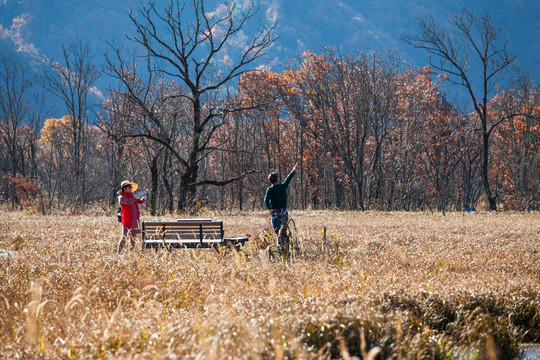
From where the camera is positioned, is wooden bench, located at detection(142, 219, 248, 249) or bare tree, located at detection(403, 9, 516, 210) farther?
bare tree, located at detection(403, 9, 516, 210)

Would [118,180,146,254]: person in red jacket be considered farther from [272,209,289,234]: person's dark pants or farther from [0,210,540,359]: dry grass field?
[272,209,289,234]: person's dark pants

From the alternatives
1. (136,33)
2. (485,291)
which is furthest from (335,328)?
(136,33)

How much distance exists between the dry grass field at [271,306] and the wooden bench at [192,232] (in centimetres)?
65

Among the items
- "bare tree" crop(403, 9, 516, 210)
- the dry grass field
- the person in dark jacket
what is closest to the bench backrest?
the dry grass field

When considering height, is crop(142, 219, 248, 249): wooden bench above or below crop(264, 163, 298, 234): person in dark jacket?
below

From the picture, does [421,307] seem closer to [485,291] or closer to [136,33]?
[485,291]

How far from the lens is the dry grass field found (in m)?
3.16

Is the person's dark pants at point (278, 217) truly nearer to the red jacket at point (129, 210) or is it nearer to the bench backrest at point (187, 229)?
the bench backrest at point (187, 229)

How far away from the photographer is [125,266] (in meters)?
5.90

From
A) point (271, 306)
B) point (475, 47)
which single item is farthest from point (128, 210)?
point (475, 47)

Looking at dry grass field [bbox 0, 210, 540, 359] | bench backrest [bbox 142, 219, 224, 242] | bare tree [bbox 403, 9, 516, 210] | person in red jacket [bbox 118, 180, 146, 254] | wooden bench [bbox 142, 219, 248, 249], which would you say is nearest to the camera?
dry grass field [bbox 0, 210, 540, 359]

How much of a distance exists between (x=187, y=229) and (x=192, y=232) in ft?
0.57

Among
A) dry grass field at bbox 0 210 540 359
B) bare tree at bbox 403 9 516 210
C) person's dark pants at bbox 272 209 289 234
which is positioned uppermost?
bare tree at bbox 403 9 516 210

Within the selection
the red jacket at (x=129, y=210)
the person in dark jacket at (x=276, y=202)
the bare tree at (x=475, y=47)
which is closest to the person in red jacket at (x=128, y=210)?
the red jacket at (x=129, y=210)
